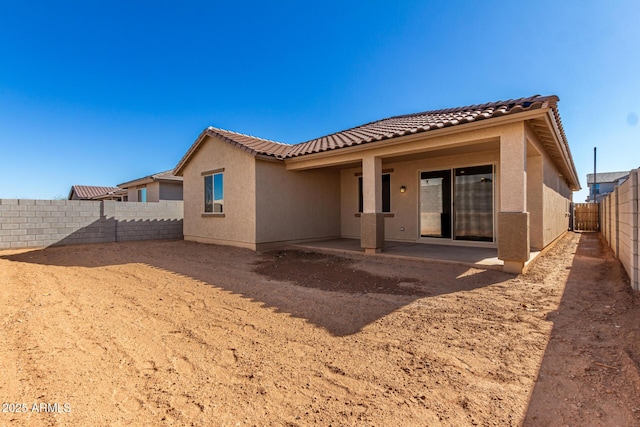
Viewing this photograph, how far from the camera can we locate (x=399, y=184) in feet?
33.9

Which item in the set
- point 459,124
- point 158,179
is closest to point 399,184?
point 459,124

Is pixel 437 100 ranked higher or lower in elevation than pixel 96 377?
higher

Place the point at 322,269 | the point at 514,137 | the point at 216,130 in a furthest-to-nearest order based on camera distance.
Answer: the point at 216,130 → the point at 322,269 → the point at 514,137

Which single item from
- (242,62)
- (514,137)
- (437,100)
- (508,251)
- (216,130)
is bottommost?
(508,251)

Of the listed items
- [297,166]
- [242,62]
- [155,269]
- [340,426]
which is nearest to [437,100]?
[297,166]

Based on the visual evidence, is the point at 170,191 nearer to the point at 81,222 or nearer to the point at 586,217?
the point at 81,222

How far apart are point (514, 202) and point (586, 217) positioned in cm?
1875

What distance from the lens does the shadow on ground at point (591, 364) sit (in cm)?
190

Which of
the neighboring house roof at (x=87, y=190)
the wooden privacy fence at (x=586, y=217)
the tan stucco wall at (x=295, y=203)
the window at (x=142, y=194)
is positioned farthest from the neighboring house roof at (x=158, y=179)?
the wooden privacy fence at (x=586, y=217)

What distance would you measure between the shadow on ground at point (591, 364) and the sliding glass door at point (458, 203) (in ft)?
13.9

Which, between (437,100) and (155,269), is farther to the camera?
(437,100)

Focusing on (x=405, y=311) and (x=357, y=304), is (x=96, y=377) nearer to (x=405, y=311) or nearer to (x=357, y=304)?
(x=357, y=304)

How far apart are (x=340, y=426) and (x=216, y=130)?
10913 mm

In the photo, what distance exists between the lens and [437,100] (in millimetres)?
13000
